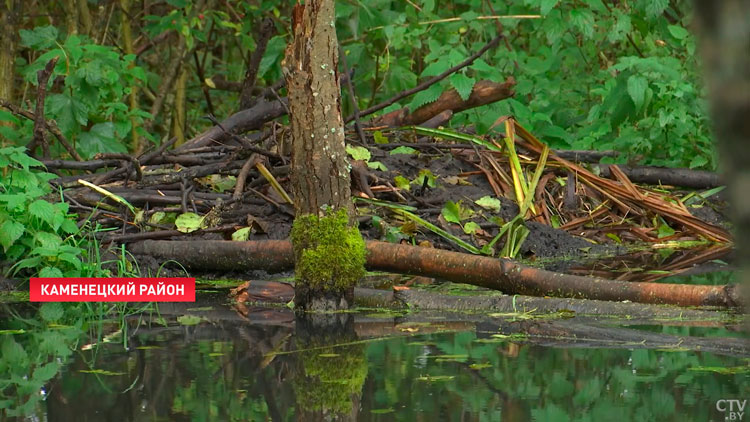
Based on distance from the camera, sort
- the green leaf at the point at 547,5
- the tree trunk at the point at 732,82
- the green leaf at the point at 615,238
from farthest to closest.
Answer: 1. the green leaf at the point at 547,5
2. the green leaf at the point at 615,238
3. the tree trunk at the point at 732,82

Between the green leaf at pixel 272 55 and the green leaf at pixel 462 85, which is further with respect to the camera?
the green leaf at pixel 272 55

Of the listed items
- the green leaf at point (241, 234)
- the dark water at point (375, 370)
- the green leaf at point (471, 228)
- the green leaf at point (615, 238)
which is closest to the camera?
the dark water at point (375, 370)

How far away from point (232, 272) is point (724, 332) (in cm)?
344

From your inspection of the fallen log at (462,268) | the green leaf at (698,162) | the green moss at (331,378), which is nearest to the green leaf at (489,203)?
the fallen log at (462,268)

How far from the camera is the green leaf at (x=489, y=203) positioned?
27.3ft

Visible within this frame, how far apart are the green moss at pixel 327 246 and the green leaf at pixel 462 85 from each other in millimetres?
3993

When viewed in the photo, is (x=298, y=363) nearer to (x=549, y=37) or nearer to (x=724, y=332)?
(x=724, y=332)

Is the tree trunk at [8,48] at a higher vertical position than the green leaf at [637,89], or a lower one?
higher

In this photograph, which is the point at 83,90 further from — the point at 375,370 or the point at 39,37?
the point at 375,370

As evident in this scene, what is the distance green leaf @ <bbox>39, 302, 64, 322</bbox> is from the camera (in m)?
5.64

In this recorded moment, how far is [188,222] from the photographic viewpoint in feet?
23.9

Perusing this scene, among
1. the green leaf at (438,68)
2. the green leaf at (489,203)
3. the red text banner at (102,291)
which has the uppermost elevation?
the green leaf at (438,68)

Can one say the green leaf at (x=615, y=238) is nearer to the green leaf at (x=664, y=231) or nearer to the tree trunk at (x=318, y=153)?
the green leaf at (x=664, y=231)

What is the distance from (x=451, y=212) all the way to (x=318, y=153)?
285 centimetres
